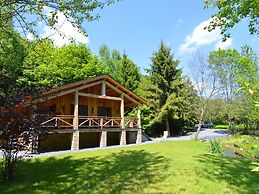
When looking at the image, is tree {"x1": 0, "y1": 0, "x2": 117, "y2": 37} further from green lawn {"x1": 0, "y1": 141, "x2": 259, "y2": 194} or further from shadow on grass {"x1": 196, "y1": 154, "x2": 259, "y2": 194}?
shadow on grass {"x1": 196, "y1": 154, "x2": 259, "y2": 194}

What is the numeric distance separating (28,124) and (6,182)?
1.87 meters

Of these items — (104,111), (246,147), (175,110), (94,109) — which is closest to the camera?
(246,147)

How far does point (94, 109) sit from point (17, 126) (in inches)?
552

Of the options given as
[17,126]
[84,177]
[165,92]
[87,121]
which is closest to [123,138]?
[87,121]

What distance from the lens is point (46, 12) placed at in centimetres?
731

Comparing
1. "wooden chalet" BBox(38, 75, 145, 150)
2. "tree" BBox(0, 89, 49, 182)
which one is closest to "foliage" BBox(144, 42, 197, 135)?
"wooden chalet" BBox(38, 75, 145, 150)

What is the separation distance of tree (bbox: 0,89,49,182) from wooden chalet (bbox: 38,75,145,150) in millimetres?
8672

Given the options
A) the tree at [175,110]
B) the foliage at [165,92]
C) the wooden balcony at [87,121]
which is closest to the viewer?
the wooden balcony at [87,121]

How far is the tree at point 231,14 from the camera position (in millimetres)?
6761

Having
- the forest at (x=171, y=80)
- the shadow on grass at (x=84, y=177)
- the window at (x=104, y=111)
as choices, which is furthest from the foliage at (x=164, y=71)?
the shadow on grass at (x=84, y=177)

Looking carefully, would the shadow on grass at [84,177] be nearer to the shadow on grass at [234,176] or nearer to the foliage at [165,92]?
the shadow on grass at [234,176]

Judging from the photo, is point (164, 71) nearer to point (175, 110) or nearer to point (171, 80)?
point (171, 80)

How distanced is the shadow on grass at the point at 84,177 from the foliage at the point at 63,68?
2088 cm

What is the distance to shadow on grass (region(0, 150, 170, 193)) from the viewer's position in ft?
20.5
